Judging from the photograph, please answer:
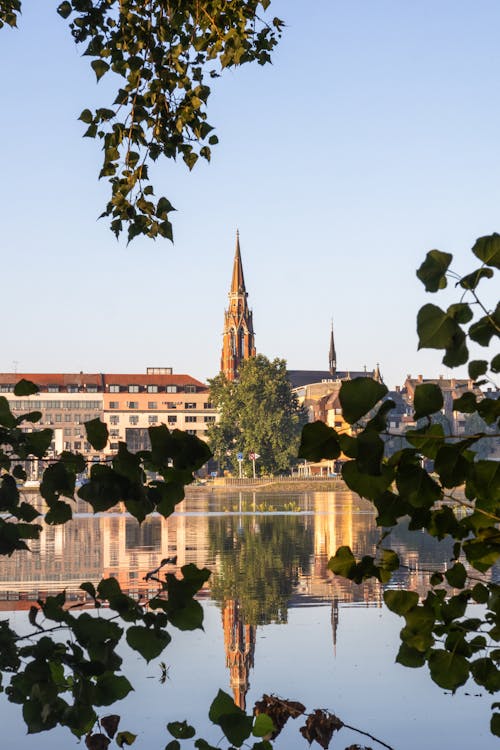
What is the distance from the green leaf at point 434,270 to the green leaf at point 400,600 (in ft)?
2.66

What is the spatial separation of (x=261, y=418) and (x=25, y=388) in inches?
4566

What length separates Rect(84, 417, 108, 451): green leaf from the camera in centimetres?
305

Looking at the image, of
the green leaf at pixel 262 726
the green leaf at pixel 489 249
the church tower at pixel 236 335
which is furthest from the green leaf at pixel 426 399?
the church tower at pixel 236 335

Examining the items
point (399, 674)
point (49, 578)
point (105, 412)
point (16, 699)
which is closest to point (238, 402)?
point (105, 412)

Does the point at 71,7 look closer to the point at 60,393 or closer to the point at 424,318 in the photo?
the point at 424,318

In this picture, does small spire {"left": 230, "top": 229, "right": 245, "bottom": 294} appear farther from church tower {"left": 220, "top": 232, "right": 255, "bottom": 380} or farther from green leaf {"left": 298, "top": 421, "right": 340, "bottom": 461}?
green leaf {"left": 298, "top": 421, "right": 340, "bottom": 461}

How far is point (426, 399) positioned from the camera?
2.56 metres

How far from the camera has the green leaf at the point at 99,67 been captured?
545 cm

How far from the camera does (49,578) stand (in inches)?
866

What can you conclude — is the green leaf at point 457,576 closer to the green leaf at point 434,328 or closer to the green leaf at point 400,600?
the green leaf at point 400,600

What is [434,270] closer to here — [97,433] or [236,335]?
[97,433]

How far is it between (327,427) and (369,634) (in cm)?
1265

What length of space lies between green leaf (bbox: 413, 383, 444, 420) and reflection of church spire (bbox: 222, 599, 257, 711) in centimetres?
800

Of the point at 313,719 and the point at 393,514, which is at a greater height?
the point at 393,514
